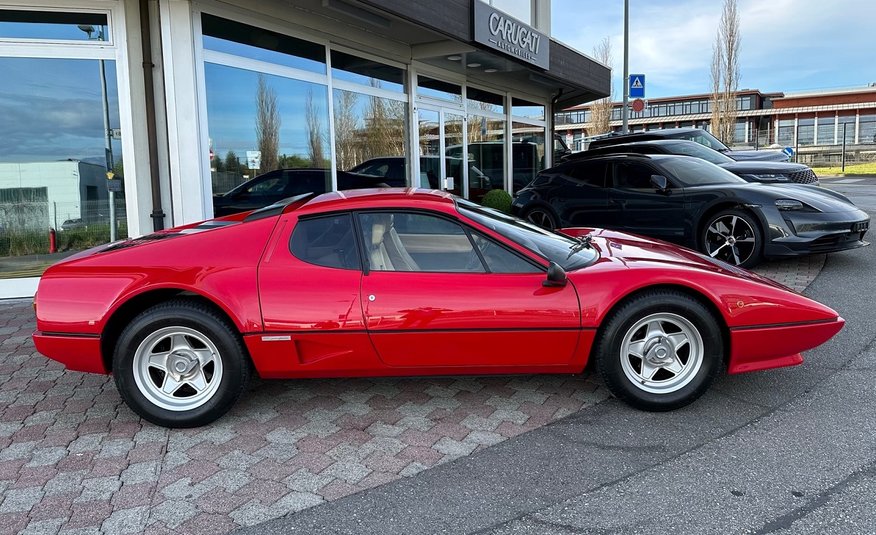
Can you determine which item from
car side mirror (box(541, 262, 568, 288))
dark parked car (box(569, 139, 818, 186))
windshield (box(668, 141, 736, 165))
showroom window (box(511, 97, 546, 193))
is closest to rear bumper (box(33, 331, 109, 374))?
car side mirror (box(541, 262, 568, 288))

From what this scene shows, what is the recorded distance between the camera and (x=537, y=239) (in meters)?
3.92

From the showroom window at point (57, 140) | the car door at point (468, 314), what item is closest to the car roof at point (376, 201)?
the car door at point (468, 314)

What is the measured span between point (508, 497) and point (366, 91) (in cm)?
806

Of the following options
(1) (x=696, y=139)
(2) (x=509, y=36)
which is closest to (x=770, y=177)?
(1) (x=696, y=139)

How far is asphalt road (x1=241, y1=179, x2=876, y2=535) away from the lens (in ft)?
8.39

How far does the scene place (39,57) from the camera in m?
6.68

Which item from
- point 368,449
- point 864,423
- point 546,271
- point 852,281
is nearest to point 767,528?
point 864,423

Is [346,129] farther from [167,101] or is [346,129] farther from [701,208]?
[701,208]

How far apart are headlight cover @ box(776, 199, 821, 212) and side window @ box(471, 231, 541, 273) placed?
4717 millimetres

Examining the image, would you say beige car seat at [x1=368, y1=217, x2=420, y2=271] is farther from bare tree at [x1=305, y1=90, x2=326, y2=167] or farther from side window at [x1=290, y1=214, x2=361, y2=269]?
bare tree at [x1=305, y1=90, x2=326, y2=167]

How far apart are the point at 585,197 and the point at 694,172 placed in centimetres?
149

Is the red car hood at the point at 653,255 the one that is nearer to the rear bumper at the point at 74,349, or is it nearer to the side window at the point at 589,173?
the rear bumper at the point at 74,349

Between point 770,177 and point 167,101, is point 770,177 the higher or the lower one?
the lower one

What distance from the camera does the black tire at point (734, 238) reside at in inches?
275
